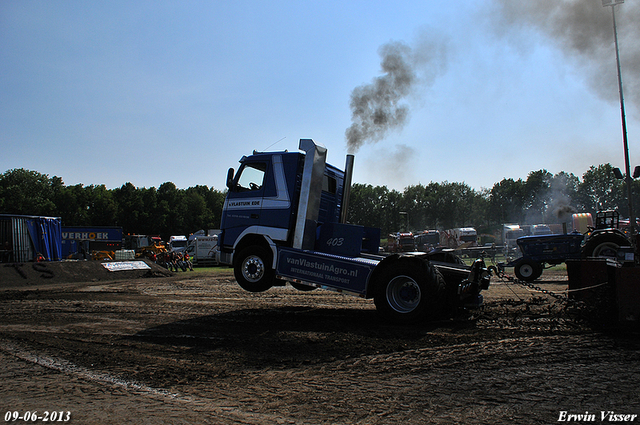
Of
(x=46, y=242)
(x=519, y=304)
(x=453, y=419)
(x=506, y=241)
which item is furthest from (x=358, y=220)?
(x=453, y=419)

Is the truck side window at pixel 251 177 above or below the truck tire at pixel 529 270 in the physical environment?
above

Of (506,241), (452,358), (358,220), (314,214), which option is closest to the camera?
(452,358)

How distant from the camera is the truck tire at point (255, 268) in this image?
8141 mm

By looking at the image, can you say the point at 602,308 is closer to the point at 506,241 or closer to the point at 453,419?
the point at 453,419

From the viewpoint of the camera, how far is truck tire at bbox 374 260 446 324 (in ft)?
21.7

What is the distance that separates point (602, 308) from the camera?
6.42 metres

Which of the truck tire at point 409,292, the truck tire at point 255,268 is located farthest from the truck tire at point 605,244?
the truck tire at point 255,268

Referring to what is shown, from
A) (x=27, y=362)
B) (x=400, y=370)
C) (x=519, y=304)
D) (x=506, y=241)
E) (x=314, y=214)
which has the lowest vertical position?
(x=27, y=362)

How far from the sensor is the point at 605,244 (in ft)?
49.3

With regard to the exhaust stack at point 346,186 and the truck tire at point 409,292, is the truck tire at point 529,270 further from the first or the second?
the truck tire at point 409,292

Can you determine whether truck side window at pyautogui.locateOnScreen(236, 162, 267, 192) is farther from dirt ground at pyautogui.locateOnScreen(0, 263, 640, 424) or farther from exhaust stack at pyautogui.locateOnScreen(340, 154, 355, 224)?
dirt ground at pyautogui.locateOnScreen(0, 263, 640, 424)

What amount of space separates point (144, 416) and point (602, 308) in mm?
6437

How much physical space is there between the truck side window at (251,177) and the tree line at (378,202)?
236ft

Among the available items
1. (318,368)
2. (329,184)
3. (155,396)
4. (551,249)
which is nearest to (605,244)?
(551,249)
